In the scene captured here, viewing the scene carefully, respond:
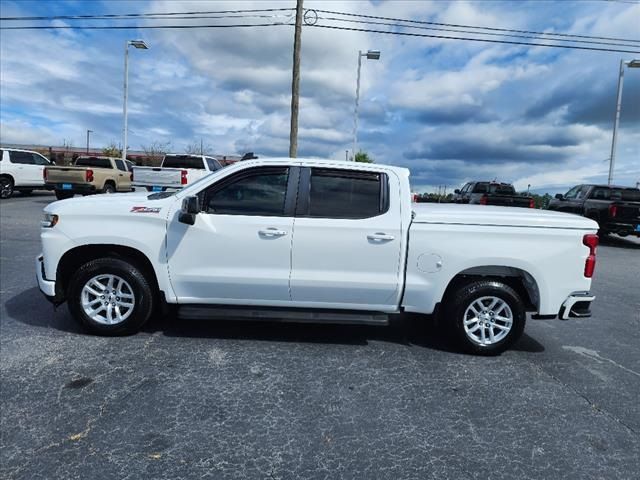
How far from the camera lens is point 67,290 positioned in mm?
4918

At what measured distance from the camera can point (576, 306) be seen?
479 cm

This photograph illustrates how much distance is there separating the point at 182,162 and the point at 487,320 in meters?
15.0

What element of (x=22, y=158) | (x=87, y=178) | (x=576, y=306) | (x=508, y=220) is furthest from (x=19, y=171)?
(x=576, y=306)

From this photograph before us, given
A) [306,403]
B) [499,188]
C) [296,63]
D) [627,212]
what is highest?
[296,63]

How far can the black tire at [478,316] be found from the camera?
15.4 ft

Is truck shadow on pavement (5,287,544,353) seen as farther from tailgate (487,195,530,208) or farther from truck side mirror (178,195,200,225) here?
tailgate (487,195,530,208)

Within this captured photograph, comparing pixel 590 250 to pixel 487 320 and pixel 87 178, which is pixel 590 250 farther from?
pixel 87 178

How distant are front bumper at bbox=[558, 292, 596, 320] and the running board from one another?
1756mm

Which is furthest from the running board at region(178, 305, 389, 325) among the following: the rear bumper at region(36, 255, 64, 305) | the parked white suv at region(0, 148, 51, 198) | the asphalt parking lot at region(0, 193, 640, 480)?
the parked white suv at region(0, 148, 51, 198)

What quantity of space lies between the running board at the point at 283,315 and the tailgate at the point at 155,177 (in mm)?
10426

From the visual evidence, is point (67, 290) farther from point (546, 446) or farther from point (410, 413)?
point (546, 446)

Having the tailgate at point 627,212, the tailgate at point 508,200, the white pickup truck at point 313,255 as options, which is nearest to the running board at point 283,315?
the white pickup truck at point 313,255

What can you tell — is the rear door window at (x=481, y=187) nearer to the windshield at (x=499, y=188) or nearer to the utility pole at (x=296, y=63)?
the windshield at (x=499, y=188)

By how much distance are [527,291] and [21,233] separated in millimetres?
11086
